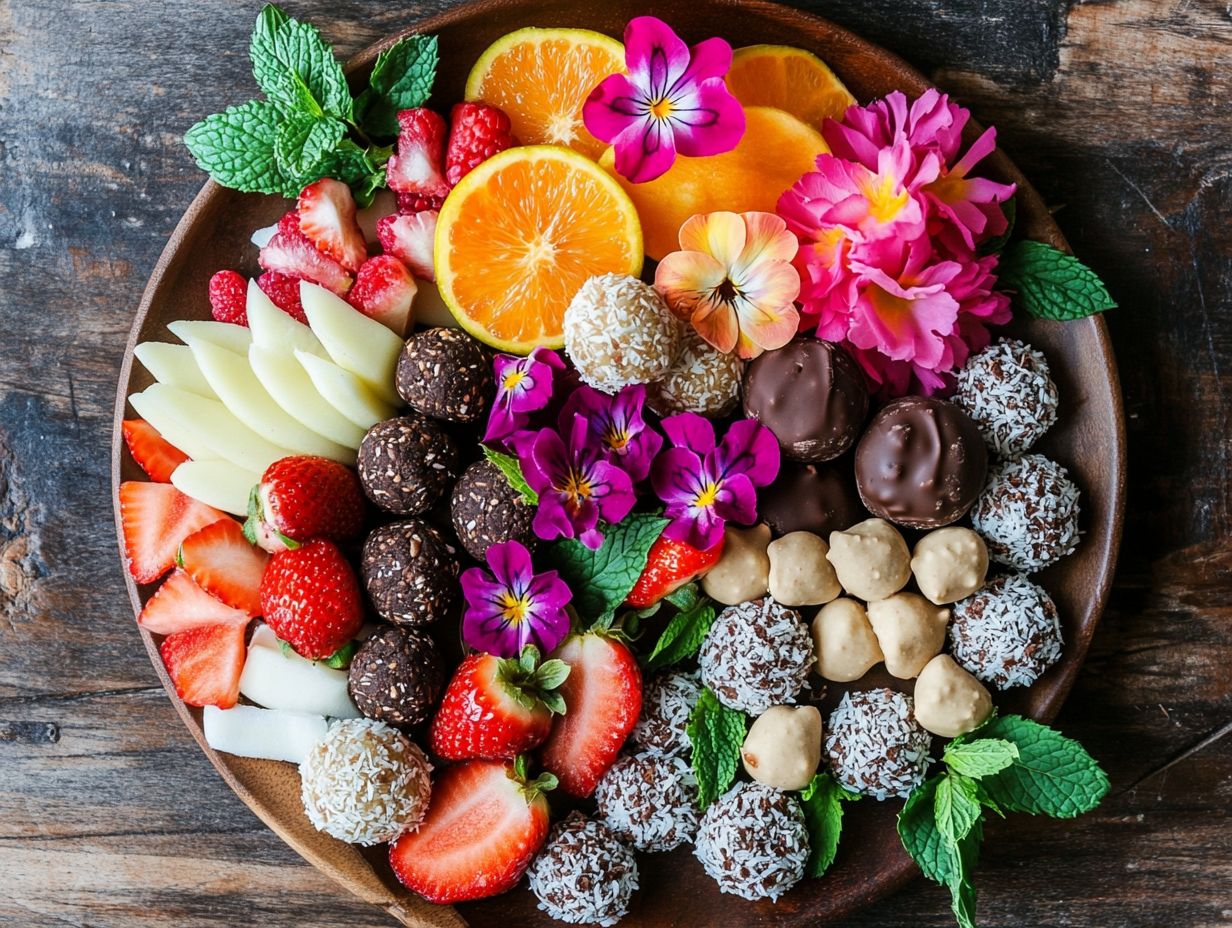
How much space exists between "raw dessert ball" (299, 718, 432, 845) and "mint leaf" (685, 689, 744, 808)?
19.2 inches

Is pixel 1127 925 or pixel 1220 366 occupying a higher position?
pixel 1220 366

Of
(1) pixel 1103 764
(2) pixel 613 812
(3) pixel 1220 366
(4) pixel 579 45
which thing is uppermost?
(4) pixel 579 45

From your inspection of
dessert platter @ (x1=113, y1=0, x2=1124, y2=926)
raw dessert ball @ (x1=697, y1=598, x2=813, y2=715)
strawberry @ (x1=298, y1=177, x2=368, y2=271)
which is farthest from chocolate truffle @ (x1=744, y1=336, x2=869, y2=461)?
strawberry @ (x1=298, y1=177, x2=368, y2=271)

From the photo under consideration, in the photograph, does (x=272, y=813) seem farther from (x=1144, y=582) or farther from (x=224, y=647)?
(x=1144, y=582)

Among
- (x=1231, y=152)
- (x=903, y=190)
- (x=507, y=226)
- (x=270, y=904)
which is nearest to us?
(x=903, y=190)

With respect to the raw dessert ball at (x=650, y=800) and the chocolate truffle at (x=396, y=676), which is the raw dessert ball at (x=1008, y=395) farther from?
the chocolate truffle at (x=396, y=676)

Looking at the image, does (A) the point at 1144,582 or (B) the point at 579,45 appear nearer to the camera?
(B) the point at 579,45

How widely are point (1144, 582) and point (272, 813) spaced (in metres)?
1.72

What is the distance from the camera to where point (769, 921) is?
176 cm

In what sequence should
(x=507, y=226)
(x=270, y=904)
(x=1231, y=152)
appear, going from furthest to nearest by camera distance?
(x=270, y=904), (x=1231, y=152), (x=507, y=226)

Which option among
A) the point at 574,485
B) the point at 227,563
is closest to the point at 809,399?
the point at 574,485

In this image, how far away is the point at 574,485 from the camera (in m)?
1.65

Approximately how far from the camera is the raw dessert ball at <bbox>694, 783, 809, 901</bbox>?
5.38 ft

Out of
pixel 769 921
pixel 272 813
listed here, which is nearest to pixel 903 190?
pixel 769 921
